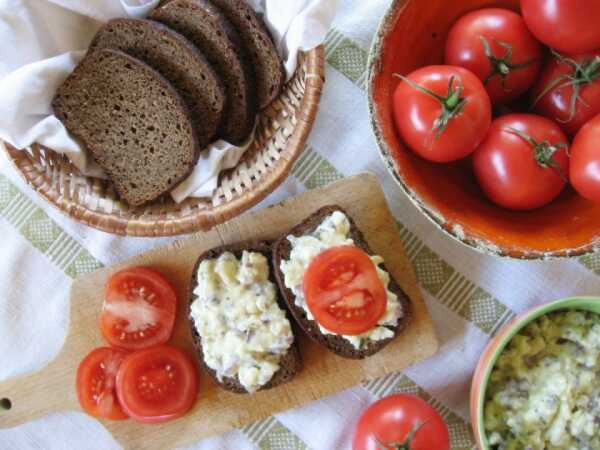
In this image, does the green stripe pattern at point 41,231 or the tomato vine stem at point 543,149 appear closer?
the tomato vine stem at point 543,149

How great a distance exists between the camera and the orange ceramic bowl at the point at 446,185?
127 cm

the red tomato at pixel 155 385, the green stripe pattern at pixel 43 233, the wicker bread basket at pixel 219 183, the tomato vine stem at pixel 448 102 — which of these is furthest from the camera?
the green stripe pattern at pixel 43 233

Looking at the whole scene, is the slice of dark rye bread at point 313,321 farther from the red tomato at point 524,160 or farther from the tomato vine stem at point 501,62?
the tomato vine stem at point 501,62

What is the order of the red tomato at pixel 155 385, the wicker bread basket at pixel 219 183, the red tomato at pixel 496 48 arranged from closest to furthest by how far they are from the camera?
1. the red tomato at pixel 496 48
2. the wicker bread basket at pixel 219 183
3. the red tomato at pixel 155 385

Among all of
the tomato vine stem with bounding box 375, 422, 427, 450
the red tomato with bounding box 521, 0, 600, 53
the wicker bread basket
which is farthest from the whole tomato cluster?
the tomato vine stem with bounding box 375, 422, 427, 450

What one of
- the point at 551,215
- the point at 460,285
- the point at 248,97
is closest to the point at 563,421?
the point at 460,285

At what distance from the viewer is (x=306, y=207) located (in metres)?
1.67

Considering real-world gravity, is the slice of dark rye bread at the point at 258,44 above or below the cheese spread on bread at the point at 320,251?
above

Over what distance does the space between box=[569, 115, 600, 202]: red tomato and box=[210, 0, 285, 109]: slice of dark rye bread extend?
2.19 feet

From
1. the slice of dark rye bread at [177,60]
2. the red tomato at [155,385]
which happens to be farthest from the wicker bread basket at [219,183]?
the red tomato at [155,385]

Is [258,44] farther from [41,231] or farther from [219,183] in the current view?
[41,231]

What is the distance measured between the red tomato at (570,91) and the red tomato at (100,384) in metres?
1.20

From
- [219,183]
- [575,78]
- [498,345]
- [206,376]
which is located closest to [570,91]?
[575,78]

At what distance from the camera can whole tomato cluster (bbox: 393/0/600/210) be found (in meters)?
1.22
